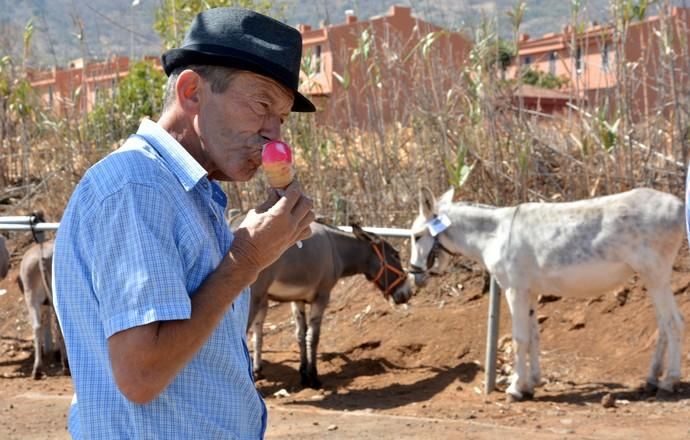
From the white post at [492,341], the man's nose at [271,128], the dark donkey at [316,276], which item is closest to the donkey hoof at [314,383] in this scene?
the dark donkey at [316,276]

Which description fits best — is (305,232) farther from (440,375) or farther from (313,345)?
(313,345)

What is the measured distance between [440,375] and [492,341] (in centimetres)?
123

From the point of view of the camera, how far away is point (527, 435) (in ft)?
25.6

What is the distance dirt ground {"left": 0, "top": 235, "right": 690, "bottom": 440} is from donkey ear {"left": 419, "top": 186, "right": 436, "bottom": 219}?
1.53m

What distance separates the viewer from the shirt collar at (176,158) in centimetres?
258

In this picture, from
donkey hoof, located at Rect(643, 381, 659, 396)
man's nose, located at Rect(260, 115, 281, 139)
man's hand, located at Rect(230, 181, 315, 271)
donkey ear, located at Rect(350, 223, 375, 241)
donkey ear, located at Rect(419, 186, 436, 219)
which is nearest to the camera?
man's hand, located at Rect(230, 181, 315, 271)

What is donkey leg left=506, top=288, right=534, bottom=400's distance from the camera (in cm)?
930

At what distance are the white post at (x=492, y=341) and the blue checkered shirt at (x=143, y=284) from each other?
6.97 metres

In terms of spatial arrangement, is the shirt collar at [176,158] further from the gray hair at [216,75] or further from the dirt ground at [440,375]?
the dirt ground at [440,375]

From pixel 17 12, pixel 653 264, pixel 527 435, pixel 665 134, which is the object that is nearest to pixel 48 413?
pixel 527 435

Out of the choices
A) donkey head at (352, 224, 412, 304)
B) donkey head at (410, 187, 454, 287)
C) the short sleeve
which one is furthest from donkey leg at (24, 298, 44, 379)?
the short sleeve

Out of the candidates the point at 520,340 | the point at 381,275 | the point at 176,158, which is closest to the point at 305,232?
the point at 176,158

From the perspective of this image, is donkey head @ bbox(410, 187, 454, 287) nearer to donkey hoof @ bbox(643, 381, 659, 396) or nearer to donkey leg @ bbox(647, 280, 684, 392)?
donkey leg @ bbox(647, 280, 684, 392)

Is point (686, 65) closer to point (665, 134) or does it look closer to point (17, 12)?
point (665, 134)
